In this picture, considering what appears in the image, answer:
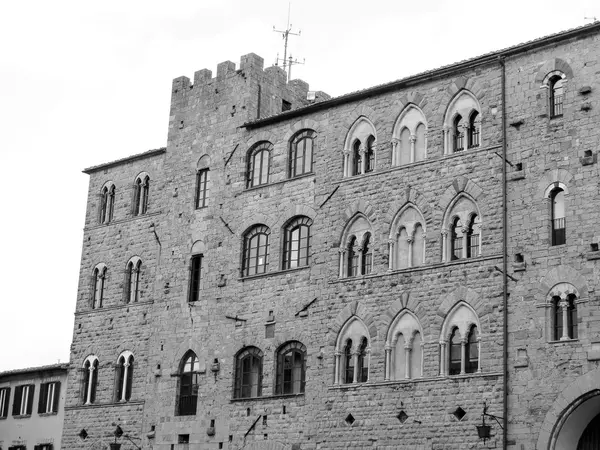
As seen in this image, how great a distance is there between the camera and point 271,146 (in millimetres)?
39500

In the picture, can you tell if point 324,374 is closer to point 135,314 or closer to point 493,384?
point 493,384

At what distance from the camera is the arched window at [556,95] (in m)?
32.1

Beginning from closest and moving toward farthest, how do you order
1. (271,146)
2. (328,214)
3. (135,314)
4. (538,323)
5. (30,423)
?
1. (538,323)
2. (328,214)
3. (271,146)
4. (135,314)
5. (30,423)

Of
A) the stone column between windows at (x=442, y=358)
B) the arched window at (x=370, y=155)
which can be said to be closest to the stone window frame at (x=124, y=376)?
the arched window at (x=370, y=155)

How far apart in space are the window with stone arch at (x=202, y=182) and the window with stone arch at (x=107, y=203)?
16.3ft

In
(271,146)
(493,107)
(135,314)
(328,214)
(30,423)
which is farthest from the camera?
(30,423)

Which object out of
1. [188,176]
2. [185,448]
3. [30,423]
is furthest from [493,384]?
[30,423]

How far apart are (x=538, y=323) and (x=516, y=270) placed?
5.41ft

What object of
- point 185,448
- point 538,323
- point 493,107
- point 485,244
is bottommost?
point 185,448

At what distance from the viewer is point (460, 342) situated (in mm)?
32375

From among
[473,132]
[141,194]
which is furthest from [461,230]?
[141,194]

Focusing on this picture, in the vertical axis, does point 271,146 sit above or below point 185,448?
above

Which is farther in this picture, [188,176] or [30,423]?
[30,423]

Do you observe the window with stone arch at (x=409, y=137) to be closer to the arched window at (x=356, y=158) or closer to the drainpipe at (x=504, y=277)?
the arched window at (x=356, y=158)
